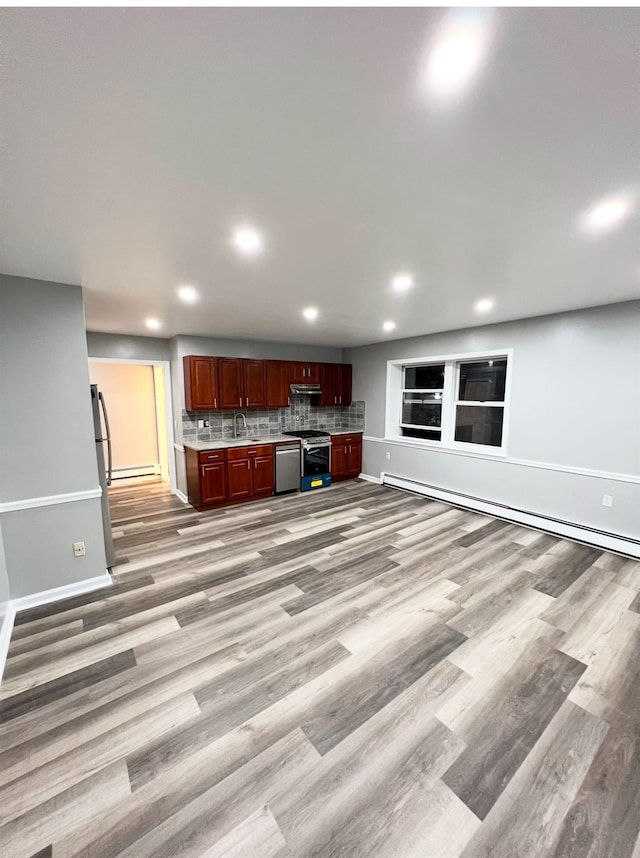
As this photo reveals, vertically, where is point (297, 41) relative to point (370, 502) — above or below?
above

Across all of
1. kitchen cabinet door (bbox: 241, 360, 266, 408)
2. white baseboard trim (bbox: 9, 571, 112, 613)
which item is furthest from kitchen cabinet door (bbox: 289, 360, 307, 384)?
white baseboard trim (bbox: 9, 571, 112, 613)

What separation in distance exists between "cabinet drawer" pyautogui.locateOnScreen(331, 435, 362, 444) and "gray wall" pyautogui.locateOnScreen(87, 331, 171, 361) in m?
3.08

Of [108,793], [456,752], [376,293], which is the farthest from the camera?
[376,293]

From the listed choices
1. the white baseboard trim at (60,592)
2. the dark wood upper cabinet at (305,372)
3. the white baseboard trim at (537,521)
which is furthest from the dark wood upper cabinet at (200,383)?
the white baseboard trim at (537,521)

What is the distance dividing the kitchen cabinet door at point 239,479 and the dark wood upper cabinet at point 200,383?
92cm

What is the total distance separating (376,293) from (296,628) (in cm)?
278

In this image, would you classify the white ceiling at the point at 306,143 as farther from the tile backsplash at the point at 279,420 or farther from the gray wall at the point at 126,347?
the tile backsplash at the point at 279,420

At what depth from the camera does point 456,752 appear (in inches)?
60.8

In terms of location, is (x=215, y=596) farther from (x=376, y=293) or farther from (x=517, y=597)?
(x=376, y=293)

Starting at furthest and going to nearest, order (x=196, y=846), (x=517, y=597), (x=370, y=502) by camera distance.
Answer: (x=370, y=502)
(x=517, y=597)
(x=196, y=846)

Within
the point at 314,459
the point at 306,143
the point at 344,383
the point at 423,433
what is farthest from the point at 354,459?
the point at 306,143

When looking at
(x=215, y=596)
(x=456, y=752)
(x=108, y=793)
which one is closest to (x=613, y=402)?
(x=456, y=752)

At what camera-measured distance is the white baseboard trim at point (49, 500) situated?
98.0 inches

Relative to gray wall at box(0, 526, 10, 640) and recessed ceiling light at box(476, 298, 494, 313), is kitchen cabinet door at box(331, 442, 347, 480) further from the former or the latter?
gray wall at box(0, 526, 10, 640)
